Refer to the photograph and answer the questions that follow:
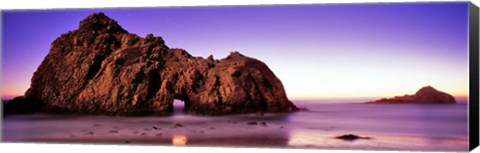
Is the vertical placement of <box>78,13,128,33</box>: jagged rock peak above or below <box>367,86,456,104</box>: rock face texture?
above

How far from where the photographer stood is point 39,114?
36.7 feet

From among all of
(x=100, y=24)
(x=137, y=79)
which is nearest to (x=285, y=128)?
(x=137, y=79)

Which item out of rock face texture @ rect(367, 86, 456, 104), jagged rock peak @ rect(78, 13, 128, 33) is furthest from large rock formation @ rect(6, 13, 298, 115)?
rock face texture @ rect(367, 86, 456, 104)

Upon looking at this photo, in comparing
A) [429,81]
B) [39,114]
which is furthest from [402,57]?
[39,114]

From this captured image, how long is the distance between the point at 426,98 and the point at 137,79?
10.9 feet

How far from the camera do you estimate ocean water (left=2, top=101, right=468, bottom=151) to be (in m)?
9.87

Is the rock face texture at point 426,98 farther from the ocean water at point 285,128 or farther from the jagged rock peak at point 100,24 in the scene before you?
the jagged rock peak at point 100,24

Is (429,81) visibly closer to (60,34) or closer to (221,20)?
(221,20)

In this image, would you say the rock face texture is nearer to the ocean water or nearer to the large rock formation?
the ocean water

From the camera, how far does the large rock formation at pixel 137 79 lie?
10.7 meters

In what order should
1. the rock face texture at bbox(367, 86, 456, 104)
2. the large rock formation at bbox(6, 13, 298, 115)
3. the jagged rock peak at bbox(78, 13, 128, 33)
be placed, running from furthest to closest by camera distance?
the jagged rock peak at bbox(78, 13, 128, 33), the large rock formation at bbox(6, 13, 298, 115), the rock face texture at bbox(367, 86, 456, 104)

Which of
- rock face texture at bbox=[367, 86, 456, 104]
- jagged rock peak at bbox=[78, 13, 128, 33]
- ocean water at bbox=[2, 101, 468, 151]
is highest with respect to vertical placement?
jagged rock peak at bbox=[78, 13, 128, 33]

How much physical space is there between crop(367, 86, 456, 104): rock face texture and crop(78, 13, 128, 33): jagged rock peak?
331 centimetres

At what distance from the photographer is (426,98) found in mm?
9945
